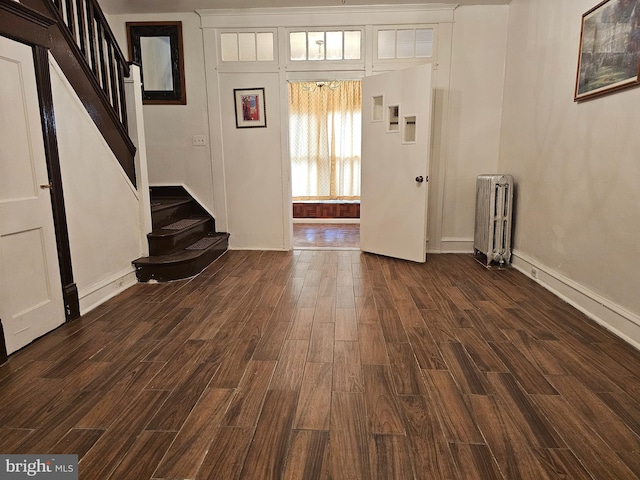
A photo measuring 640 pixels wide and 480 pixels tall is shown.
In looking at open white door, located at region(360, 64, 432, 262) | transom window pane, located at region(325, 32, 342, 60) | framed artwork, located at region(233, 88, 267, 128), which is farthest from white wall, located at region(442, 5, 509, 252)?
framed artwork, located at region(233, 88, 267, 128)

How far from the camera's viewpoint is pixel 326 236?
6.18m

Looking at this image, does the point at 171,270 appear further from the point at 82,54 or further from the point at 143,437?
the point at 143,437

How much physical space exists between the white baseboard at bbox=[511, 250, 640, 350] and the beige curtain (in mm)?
4241

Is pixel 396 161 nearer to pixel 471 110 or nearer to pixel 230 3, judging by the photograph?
pixel 471 110

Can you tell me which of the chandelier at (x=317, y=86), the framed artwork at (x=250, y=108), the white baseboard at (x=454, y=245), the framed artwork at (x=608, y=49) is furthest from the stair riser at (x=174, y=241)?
the chandelier at (x=317, y=86)

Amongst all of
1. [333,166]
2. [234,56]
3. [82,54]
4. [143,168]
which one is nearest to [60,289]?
[143,168]

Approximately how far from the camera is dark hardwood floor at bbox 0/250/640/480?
1534 mm

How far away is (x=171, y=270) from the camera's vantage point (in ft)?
12.5

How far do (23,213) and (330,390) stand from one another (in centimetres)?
211

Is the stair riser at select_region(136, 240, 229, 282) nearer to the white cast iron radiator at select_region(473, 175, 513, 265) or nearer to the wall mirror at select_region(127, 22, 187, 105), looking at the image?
the wall mirror at select_region(127, 22, 187, 105)

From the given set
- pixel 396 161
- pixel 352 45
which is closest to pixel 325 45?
pixel 352 45

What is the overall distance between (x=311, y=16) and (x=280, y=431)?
442 cm

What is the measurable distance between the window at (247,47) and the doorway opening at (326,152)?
2712 millimetres

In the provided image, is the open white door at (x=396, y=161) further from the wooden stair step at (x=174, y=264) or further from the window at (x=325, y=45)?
the wooden stair step at (x=174, y=264)
